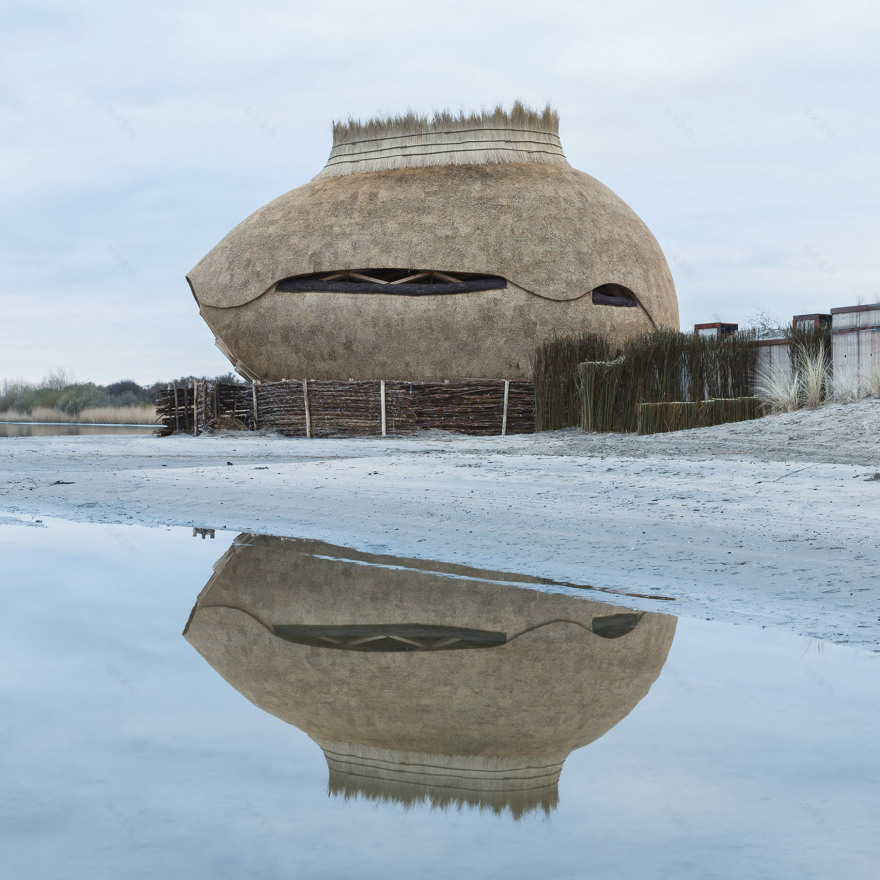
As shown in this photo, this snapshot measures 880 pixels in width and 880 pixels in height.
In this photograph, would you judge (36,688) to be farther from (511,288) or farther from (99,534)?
(511,288)

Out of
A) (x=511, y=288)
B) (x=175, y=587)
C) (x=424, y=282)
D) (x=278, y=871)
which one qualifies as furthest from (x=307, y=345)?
(x=278, y=871)

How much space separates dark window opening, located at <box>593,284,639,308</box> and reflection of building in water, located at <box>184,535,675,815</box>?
1699 cm

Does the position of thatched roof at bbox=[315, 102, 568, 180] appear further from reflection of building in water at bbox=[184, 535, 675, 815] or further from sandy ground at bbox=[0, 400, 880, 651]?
reflection of building in water at bbox=[184, 535, 675, 815]

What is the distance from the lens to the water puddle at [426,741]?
2.19 m

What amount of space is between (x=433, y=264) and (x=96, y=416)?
21304mm

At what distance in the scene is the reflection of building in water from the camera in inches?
106

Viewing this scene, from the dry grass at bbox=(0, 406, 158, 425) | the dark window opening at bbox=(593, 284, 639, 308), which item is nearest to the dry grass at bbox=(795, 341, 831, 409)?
the dark window opening at bbox=(593, 284, 639, 308)

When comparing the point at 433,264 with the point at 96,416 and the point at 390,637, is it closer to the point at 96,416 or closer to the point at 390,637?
the point at 390,637

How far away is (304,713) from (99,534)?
488cm

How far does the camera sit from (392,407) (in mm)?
19031

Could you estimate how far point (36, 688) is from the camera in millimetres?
3443

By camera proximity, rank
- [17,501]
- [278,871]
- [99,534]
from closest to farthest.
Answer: [278,871], [99,534], [17,501]

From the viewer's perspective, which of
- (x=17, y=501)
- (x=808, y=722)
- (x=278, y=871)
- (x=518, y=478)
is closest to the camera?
(x=278, y=871)

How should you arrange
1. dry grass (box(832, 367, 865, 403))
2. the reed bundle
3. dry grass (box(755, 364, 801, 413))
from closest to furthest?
1. dry grass (box(832, 367, 865, 403))
2. dry grass (box(755, 364, 801, 413))
3. the reed bundle
